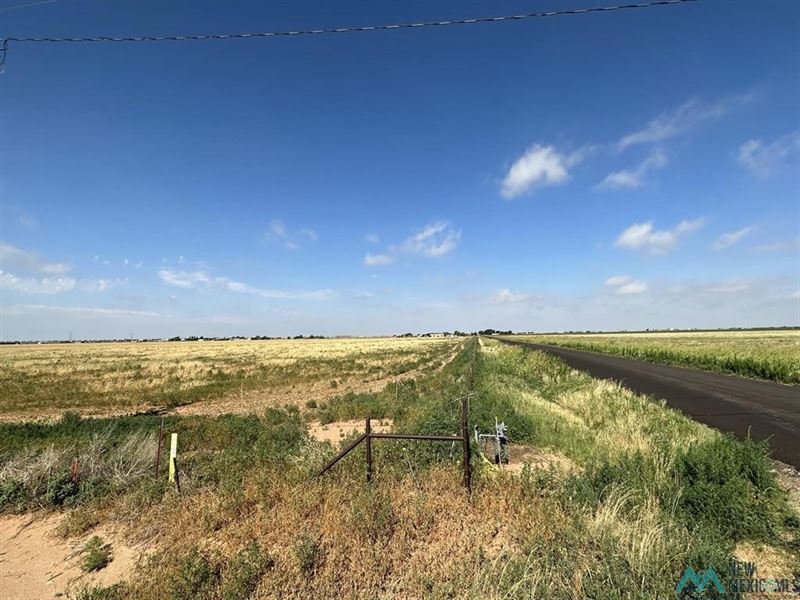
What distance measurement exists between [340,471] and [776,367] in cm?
2774

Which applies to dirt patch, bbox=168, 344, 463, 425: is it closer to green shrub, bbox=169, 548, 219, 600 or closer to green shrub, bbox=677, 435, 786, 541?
green shrub, bbox=169, 548, 219, 600

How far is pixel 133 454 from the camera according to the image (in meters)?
8.90

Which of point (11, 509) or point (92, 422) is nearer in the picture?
point (11, 509)

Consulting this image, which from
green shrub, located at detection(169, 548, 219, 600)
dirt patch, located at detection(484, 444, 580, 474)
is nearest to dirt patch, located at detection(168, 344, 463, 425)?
dirt patch, located at detection(484, 444, 580, 474)

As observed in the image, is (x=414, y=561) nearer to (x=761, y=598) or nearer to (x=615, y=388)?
(x=761, y=598)

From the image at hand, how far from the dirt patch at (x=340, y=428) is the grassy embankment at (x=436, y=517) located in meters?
3.23

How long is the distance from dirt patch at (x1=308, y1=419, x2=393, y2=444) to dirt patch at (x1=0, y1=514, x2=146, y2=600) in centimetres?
654

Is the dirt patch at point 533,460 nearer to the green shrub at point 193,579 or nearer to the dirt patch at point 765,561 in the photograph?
the dirt patch at point 765,561

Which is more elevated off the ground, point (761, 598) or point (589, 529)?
point (589, 529)

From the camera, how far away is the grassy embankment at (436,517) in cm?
442

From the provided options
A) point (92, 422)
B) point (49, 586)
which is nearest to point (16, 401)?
point (92, 422)

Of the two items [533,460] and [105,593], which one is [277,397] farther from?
[105,593]

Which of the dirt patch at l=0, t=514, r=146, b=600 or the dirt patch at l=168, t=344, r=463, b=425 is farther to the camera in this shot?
the dirt patch at l=168, t=344, r=463, b=425

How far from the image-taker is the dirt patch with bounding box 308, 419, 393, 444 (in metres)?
12.8
